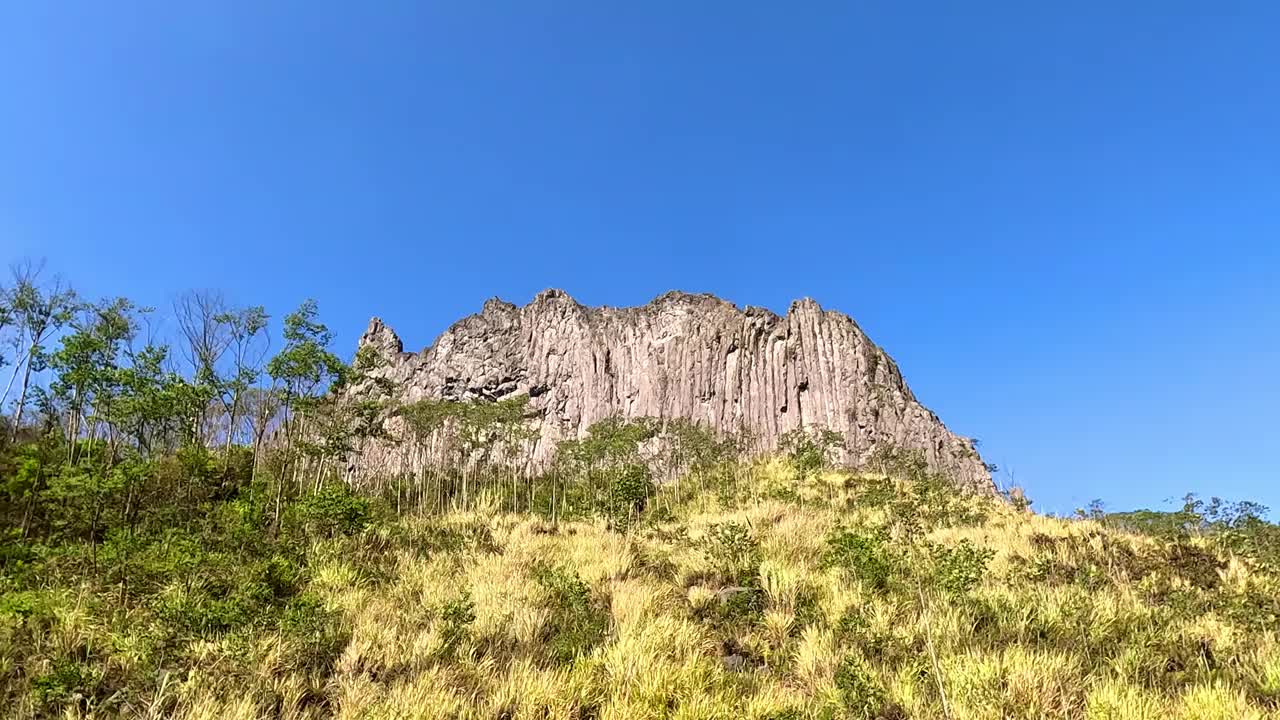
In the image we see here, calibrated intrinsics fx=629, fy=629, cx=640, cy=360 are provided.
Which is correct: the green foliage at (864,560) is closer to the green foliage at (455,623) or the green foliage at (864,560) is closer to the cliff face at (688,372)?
the green foliage at (455,623)

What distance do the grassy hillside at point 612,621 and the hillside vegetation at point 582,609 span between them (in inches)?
1.7

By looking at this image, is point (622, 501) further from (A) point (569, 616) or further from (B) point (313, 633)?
(B) point (313, 633)

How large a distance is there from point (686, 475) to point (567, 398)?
29.3m

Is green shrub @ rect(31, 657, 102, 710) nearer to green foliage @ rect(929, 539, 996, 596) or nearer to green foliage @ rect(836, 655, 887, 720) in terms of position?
green foliage @ rect(836, 655, 887, 720)

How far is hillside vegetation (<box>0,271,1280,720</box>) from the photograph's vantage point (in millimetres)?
6125

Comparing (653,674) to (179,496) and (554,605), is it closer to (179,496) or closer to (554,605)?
(554,605)

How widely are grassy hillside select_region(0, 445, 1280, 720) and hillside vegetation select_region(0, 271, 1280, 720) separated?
43mm

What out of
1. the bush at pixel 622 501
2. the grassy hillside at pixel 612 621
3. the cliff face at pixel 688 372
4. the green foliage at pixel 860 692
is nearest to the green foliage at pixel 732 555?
the grassy hillside at pixel 612 621

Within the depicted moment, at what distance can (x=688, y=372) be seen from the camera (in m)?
57.5

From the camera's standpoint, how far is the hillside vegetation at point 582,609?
241 inches

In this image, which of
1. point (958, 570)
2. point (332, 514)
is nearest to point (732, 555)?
point (958, 570)

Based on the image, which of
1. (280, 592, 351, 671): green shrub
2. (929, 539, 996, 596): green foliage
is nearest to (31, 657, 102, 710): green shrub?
(280, 592, 351, 671): green shrub

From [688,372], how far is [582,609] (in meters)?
49.1

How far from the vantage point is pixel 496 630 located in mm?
7996
